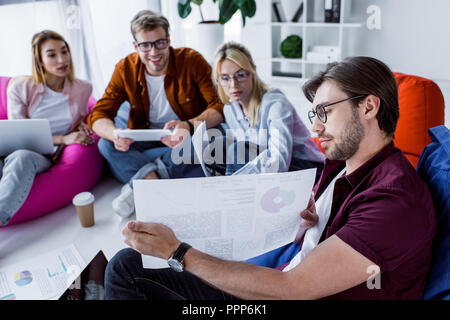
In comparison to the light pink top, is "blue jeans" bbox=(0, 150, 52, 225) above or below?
below

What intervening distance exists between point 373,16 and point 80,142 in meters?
3.23

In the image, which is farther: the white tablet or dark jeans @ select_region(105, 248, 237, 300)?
the white tablet

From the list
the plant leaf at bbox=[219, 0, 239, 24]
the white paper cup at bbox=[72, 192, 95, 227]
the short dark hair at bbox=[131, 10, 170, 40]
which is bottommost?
the white paper cup at bbox=[72, 192, 95, 227]

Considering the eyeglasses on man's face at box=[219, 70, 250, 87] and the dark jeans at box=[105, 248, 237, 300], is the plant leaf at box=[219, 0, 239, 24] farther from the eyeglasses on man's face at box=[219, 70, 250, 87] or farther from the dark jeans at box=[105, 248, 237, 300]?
the dark jeans at box=[105, 248, 237, 300]

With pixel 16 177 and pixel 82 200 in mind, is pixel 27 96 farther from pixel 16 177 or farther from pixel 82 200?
pixel 82 200

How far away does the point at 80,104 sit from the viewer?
8.06 ft

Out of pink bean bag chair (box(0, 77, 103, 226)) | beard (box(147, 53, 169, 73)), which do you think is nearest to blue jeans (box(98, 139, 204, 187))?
pink bean bag chair (box(0, 77, 103, 226))

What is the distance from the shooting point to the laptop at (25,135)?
1996 millimetres

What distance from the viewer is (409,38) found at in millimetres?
3939

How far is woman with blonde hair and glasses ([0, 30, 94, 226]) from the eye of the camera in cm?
226

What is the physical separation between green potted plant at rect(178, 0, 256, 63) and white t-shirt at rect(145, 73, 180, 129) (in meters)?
0.95

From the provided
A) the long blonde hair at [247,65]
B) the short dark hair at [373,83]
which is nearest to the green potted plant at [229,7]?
the long blonde hair at [247,65]

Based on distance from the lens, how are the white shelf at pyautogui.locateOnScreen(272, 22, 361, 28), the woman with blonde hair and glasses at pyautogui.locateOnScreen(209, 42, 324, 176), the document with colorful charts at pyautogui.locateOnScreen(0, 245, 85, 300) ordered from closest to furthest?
the document with colorful charts at pyautogui.locateOnScreen(0, 245, 85, 300) < the woman with blonde hair and glasses at pyautogui.locateOnScreen(209, 42, 324, 176) < the white shelf at pyautogui.locateOnScreen(272, 22, 361, 28)

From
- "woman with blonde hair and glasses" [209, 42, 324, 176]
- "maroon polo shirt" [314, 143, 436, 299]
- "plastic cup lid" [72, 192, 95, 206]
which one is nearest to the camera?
"maroon polo shirt" [314, 143, 436, 299]
